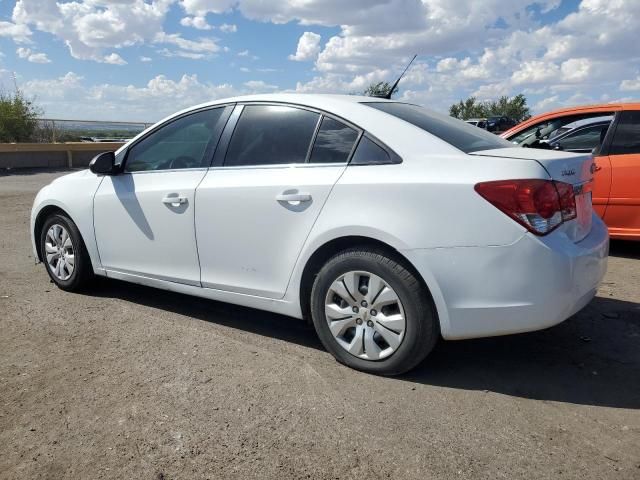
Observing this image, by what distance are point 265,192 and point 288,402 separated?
52.4 inches

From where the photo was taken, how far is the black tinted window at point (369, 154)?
3363mm

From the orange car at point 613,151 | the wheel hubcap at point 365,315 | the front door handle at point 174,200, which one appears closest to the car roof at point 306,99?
the front door handle at point 174,200

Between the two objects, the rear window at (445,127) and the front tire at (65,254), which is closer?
the rear window at (445,127)

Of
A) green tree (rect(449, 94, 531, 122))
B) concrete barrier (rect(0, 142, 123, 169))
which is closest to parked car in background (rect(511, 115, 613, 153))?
concrete barrier (rect(0, 142, 123, 169))

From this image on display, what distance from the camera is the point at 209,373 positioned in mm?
3443

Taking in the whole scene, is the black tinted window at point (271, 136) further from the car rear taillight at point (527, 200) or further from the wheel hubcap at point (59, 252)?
the wheel hubcap at point (59, 252)

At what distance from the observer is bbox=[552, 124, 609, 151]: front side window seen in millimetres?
6367

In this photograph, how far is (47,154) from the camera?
19391 mm

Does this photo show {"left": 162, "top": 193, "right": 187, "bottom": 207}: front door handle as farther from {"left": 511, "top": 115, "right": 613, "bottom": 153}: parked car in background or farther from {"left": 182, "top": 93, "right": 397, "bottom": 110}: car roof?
{"left": 511, "top": 115, "right": 613, "bottom": 153}: parked car in background

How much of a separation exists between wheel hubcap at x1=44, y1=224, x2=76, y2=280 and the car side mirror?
30.3 inches

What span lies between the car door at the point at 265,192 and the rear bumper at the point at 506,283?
2.66 feet

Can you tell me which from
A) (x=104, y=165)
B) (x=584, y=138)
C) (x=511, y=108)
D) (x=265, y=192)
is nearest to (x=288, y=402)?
(x=265, y=192)

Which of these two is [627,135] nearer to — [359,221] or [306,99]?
[306,99]

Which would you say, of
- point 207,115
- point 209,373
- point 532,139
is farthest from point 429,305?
Result: point 532,139
